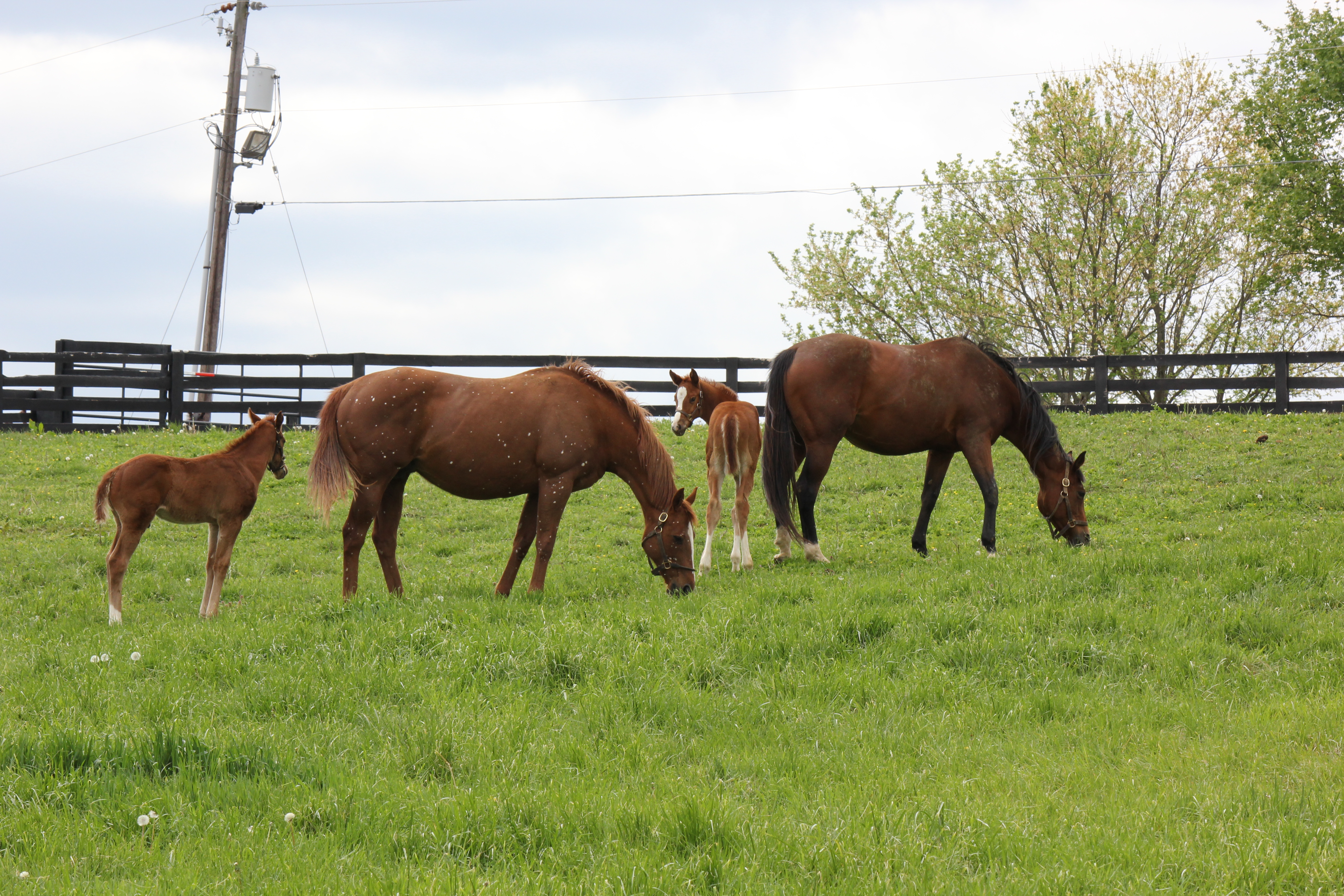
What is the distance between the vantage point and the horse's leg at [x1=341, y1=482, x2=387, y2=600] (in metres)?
8.62

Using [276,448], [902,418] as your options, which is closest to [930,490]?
[902,418]

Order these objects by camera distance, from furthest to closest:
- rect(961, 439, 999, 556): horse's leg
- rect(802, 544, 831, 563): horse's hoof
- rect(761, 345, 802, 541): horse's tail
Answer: rect(961, 439, 999, 556): horse's leg → rect(761, 345, 802, 541): horse's tail → rect(802, 544, 831, 563): horse's hoof

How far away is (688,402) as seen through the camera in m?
11.1

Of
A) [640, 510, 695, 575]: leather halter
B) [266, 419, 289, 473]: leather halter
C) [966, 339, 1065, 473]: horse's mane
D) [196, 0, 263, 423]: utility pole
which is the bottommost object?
[640, 510, 695, 575]: leather halter

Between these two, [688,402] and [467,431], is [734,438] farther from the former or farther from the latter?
[467,431]

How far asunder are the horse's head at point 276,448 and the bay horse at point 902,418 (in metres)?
4.62

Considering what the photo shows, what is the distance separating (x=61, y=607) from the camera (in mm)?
8867

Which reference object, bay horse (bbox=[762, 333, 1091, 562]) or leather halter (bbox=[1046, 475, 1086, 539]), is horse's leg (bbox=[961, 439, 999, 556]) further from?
leather halter (bbox=[1046, 475, 1086, 539])

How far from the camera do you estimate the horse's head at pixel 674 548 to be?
8.49 m

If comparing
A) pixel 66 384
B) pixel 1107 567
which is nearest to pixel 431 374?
pixel 1107 567

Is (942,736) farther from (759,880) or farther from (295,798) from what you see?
(295,798)

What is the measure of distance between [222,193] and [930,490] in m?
18.7

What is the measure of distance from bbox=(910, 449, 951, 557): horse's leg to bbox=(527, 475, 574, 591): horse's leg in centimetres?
382

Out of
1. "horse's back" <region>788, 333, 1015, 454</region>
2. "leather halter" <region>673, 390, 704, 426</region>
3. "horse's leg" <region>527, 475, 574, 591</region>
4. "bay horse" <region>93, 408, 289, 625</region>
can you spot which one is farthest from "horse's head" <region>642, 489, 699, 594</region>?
"bay horse" <region>93, 408, 289, 625</region>
